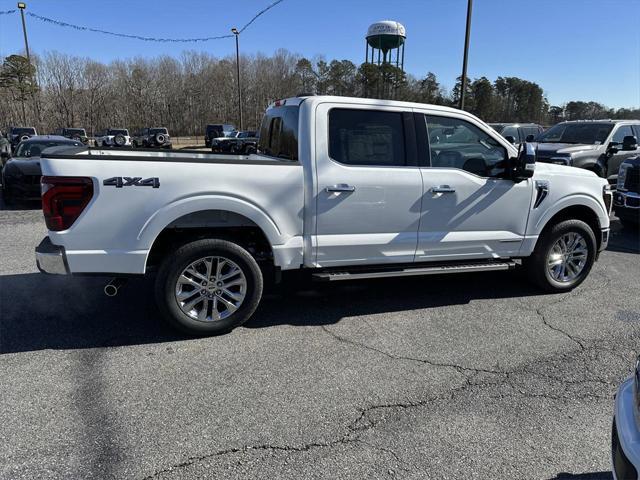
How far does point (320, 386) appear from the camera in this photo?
3381 millimetres

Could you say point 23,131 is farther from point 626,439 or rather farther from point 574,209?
point 626,439

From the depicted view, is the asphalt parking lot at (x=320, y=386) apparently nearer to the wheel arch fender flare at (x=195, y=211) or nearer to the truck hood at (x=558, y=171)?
the wheel arch fender flare at (x=195, y=211)

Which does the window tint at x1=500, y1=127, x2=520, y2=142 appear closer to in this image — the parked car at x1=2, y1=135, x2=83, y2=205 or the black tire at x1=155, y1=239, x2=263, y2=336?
the parked car at x1=2, y1=135, x2=83, y2=205

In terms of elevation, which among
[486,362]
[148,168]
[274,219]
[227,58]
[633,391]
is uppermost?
[227,58]

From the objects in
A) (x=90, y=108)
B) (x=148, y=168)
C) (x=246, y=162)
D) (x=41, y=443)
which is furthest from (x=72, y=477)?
(x=90, y=108)

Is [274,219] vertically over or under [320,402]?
over

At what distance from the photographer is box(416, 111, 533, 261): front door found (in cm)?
464

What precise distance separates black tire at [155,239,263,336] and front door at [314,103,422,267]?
657 mm

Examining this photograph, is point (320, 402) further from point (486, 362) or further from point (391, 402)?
point (486, 362)

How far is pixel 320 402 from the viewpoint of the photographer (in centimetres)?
319

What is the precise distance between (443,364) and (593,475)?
1.34 metres

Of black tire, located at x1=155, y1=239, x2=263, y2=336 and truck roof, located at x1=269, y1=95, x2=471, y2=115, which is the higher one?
truck roof, located at x1=269, y1=95, x2=471, y2=115

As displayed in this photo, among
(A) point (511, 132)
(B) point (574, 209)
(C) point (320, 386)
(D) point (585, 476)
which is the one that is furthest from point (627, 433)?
(A) point (511, 132)

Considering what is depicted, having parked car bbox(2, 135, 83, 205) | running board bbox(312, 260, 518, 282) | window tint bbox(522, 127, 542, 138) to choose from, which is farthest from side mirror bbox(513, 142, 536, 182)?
window tint bbox(522, 127, 542, 138)
